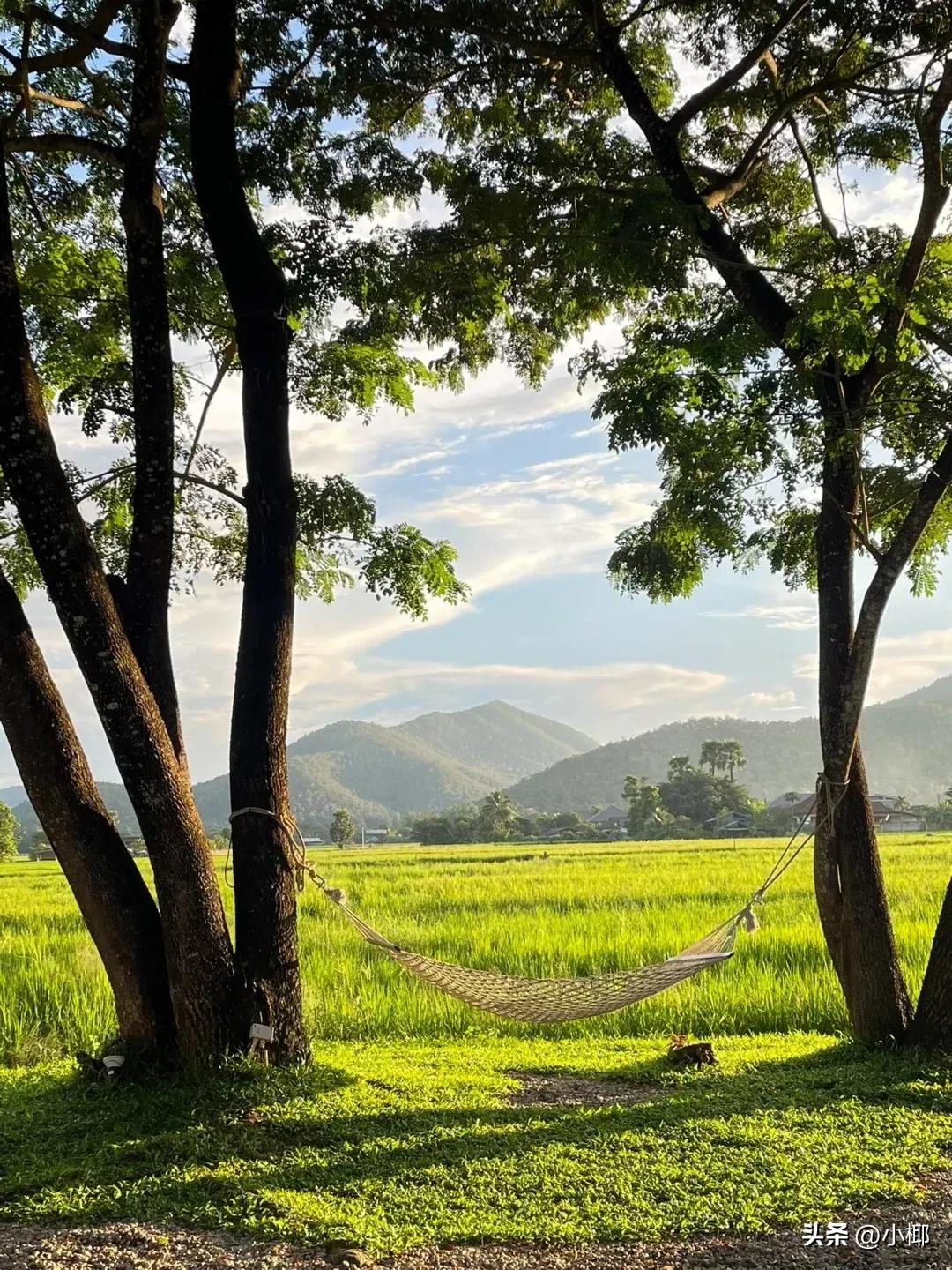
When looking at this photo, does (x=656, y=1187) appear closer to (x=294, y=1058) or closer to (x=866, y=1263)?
(x=866, y=1263)

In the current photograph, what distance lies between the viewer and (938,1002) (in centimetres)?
401

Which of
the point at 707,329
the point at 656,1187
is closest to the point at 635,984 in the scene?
the point at 656,1187

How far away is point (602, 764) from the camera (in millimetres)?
149125

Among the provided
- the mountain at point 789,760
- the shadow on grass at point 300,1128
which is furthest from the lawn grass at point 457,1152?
the mountain at point 789,760

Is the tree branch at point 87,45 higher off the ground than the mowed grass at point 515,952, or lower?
higher

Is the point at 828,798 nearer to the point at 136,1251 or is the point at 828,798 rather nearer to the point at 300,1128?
the point at 300,1128

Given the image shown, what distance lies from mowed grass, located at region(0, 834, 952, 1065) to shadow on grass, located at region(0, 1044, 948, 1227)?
1.75 meters

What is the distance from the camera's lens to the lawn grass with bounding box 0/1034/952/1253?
8.38 ft

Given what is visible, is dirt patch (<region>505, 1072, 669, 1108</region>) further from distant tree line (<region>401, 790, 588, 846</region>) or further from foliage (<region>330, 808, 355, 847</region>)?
distant tree line (<region>401, 790, 588, 846</region>)

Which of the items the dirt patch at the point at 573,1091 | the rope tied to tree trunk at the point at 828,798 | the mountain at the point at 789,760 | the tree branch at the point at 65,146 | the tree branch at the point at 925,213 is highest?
the tree branch at the point at 65,146

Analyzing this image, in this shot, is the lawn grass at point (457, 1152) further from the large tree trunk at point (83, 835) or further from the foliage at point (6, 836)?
the foliage at point (6, 836)

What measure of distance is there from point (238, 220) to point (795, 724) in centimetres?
15910

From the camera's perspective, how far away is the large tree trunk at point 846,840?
4.18m

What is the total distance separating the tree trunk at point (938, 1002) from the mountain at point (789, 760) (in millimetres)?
123492
